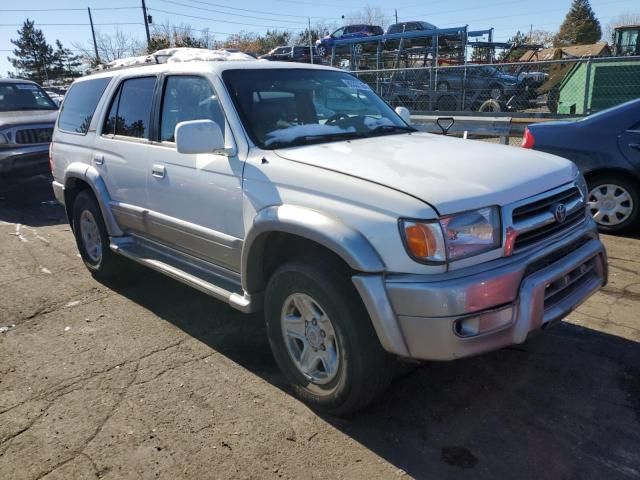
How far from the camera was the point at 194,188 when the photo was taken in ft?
11.7

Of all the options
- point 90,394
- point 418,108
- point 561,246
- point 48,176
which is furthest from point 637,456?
point 418,108

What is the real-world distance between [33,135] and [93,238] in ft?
16.8

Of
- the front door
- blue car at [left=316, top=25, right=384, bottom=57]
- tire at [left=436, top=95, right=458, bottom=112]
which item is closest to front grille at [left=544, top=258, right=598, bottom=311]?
the front door

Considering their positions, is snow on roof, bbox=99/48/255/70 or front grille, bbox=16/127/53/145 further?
front grille, bbox=16/127/53/145

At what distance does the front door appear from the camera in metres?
3.32

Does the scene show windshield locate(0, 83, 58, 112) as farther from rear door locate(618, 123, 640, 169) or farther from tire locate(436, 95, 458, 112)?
tire locate(436, 95, 458, 112)

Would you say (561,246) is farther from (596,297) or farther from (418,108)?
(418,108)

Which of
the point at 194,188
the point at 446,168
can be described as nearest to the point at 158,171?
the point at 194,188

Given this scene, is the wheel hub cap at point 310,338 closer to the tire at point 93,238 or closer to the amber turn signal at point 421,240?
the amber turn signal at point 421,240

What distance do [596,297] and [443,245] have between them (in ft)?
8.69

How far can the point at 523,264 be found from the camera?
2.54m

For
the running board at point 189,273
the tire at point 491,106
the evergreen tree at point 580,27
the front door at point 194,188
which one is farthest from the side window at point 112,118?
the evergreen tree at point 580,27

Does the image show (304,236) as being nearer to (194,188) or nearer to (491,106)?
(194,188)

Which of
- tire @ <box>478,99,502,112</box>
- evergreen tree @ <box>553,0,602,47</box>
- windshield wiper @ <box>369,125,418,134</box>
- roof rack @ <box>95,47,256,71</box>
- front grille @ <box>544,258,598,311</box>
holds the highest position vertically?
evergreen tree @ <box>553,0,602,47</box>
